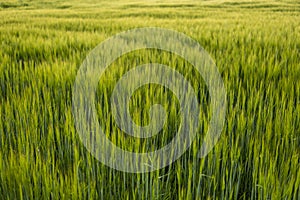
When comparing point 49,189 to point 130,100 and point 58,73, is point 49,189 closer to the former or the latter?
point 130,100

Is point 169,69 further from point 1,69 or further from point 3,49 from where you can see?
point 3,49

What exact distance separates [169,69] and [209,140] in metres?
0.71

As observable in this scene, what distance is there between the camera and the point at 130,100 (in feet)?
3.21

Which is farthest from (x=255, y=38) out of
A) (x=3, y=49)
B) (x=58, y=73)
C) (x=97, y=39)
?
(x=3, y=49)

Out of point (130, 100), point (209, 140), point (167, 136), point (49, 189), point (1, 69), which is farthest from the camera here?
point (1, 69)

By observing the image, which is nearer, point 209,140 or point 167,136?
point 209,140

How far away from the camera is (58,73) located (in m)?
1.24

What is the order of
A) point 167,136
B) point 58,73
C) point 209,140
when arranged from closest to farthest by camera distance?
point 209,140 < point 167,136 < point 58,73

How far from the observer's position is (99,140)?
0.65 m

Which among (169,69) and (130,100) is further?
(169,69)

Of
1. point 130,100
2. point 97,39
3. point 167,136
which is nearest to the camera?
point 167,136

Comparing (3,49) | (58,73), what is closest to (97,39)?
(3,49)

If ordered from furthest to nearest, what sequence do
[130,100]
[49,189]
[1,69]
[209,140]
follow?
[1,69], [130,100], [209,140], [49,189]

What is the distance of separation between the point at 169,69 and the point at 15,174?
88cm
